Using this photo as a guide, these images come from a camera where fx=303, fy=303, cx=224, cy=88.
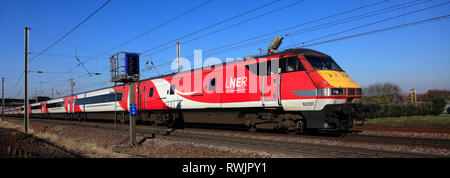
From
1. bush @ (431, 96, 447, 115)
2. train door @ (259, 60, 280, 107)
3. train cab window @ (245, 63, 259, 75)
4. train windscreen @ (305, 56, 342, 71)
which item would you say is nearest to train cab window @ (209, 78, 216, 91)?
train cab window @ (245, 63, 259, 75)

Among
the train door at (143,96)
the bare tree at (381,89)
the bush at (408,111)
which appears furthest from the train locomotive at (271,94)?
the bare tree at (381,89)

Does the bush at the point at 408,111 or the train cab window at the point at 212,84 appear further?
the bush at the point at 408,111

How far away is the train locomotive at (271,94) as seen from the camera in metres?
10.5

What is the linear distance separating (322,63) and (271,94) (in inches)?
86.1

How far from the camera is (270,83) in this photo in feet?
38.4

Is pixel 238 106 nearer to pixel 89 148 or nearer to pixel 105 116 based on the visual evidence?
pixel 89 148

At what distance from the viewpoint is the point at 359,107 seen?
35.5 feet

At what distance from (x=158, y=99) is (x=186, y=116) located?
8.85 ft

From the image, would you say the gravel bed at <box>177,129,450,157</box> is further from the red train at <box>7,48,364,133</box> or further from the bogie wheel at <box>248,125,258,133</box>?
the red train at <box>7,48,364,133</box>

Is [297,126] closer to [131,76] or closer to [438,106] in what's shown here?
[131,76]

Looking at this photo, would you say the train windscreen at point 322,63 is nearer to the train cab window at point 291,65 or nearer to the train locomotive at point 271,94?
the train locomotive at point 271,94

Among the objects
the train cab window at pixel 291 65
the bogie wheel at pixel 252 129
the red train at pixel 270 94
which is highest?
the train cab window at pixel 291 65

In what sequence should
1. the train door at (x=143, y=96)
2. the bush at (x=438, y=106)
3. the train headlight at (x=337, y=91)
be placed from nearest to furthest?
the train headlight at (x=337, y=91), the train door at (x=143, y=96), the bush at (x=438, y=106)
